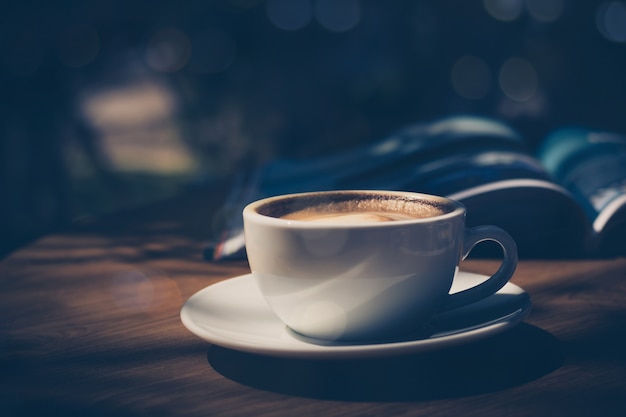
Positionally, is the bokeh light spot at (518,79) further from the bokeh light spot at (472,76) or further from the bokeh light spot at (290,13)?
the bokeh light spot at (290,13)

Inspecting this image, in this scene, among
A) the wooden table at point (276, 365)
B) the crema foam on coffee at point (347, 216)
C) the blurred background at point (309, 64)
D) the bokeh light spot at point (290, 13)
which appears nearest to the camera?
the wooden table at point (276, 365)

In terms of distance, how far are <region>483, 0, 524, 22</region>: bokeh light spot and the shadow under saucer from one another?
7.74 feet

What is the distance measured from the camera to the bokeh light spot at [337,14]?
9.68ft

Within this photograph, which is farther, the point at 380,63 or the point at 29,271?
the point at 380,63

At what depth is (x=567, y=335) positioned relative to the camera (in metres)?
0.69

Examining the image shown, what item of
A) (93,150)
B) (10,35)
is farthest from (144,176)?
(10,35)

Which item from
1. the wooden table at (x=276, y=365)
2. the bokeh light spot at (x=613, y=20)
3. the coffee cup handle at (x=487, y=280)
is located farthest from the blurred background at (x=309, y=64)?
the coffee cup handle at (x=487, y=280)

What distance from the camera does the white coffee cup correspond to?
1.93 ft

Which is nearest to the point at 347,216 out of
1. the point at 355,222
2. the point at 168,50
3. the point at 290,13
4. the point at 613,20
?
the point at 355,222

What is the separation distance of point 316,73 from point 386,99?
41 centimetres

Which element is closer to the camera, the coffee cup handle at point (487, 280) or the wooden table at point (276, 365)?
the wooden table at point (276, 365)

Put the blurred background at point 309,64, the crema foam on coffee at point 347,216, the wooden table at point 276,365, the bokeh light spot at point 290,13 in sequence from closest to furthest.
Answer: the wooden table at point 276,365
the crema foam on coffee at point 347,216
the blurred background at point 309,64
the bokeh light spot at point 290,13

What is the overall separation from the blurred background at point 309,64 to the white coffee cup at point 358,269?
145cm

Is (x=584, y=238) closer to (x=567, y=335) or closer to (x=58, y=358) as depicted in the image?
(x=567, y=335)
